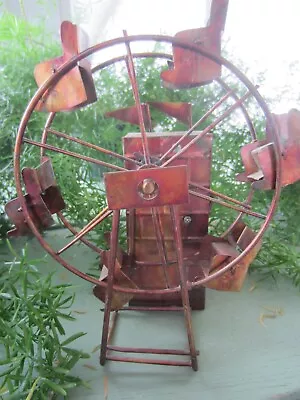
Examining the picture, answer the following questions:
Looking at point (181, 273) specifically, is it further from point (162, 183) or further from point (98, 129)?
point (98, 129)

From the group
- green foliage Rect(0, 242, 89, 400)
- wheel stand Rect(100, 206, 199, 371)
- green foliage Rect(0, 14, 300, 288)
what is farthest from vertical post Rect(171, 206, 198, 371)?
green foliage Rect(0, 14, 300, 288)

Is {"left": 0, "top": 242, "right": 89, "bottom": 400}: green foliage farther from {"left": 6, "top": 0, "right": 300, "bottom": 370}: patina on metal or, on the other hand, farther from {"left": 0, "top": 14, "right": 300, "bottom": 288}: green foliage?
{"left": 0, "top": 14, "right": 300, "bottom": 288}: green foliage

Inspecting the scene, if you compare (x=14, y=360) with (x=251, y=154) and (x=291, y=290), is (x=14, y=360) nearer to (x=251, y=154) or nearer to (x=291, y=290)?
(x=251, y=154)

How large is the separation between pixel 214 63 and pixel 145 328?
55 cm

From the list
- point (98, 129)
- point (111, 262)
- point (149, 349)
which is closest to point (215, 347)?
point (149, 349)

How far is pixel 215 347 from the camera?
0.78m

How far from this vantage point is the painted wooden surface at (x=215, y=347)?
0.67m

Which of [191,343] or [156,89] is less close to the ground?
[156,89]

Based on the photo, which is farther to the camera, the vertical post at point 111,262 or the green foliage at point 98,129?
the green foliage at point 98,129

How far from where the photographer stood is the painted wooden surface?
0.67 metres

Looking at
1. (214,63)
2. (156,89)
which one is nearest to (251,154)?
(214,63)

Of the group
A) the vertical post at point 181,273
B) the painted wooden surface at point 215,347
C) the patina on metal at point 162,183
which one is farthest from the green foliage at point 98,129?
the vertical post at point 181,273

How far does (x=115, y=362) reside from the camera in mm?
743

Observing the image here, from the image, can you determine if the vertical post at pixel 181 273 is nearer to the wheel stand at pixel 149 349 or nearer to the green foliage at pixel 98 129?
the wheel stand at pixel 149 349
